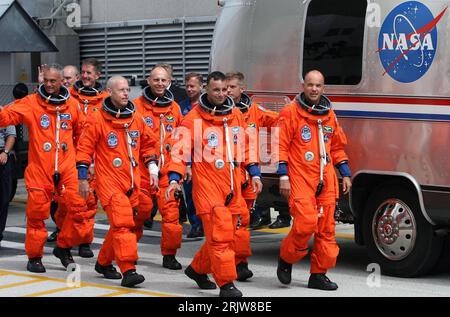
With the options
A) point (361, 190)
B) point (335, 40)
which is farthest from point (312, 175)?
point (335, 40)

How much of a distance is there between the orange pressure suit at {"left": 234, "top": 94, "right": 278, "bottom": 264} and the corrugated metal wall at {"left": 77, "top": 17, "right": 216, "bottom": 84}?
9803mm

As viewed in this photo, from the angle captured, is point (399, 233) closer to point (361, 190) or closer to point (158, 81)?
point (361, 190)

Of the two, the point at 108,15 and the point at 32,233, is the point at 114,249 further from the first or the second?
the point at 108,15

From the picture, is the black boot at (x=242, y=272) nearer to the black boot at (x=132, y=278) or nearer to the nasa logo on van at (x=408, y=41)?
the black boot at (x=132, y=278)

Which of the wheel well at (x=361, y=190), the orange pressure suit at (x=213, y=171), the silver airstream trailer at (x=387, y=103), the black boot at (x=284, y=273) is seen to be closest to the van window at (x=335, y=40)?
the silver airstream trailer at (x=387, y=103)

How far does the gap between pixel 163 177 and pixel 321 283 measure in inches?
89.6

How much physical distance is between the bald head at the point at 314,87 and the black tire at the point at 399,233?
116cm

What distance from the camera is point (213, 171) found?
9.80m

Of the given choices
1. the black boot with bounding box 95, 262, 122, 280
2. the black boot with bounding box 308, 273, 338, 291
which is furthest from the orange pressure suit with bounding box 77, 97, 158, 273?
the black boot with bounding box 308, 273, 338, 291

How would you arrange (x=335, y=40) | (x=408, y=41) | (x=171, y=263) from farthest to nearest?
(x=171, y=263)
(x=335, y=40)
(x=408, y=41)

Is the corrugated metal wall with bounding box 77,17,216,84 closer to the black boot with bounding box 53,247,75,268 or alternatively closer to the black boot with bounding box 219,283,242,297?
the black boot with bounding box 53,247,75,268

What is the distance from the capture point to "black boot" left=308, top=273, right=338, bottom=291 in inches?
400

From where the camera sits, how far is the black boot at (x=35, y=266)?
11.2m

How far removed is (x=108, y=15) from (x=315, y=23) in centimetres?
1274
